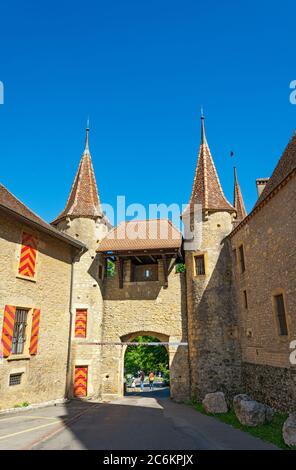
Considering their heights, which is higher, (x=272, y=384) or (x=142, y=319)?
(x=142, y=319)

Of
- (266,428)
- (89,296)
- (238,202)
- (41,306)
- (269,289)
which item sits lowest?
(266,428)

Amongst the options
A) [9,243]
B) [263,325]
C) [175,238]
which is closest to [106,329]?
[175,238]

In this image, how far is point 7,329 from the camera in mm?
10344

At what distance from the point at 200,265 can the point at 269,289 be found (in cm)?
420

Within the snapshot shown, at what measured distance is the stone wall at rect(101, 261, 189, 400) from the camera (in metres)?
13.9

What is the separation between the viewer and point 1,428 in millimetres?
7984

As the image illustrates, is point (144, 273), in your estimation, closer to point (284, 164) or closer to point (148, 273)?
point (148, 273)

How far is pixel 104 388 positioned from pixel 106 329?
2.54 meters

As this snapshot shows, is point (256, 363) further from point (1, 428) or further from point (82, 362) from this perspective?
point (1, 428)

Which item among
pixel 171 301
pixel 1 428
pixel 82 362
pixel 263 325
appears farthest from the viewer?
pixel 171 301

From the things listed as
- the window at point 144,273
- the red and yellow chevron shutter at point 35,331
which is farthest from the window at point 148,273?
the red and yellow chevron shutter at point 35,331

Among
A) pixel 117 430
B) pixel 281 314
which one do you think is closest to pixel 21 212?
pixel 117 430

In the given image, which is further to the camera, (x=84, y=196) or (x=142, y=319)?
(x=84, y=196)

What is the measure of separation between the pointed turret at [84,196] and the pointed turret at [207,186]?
5.04m
